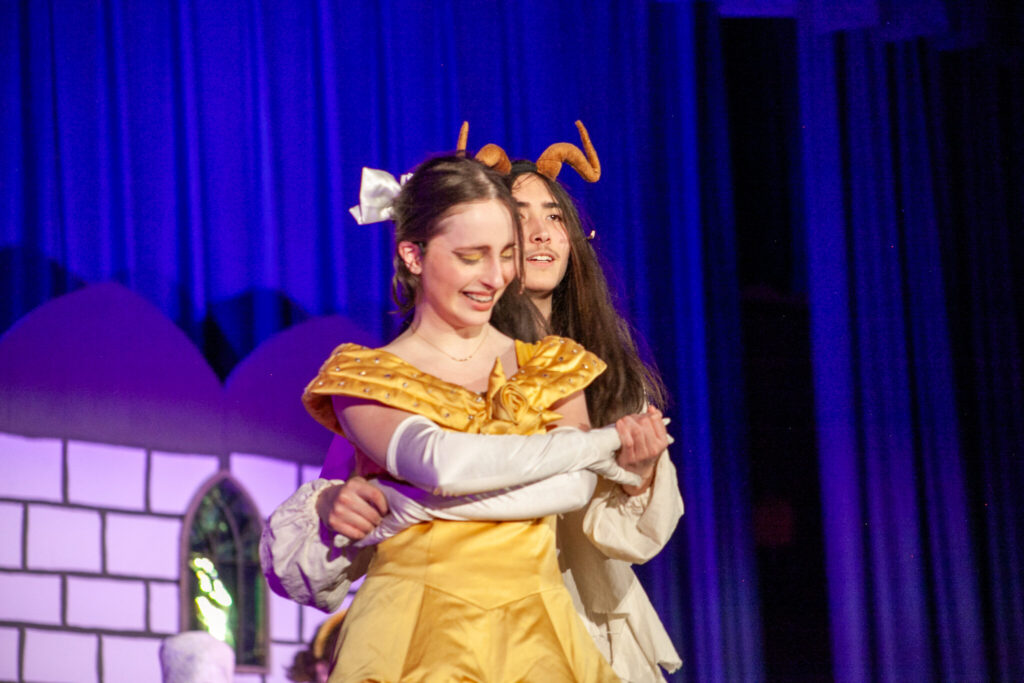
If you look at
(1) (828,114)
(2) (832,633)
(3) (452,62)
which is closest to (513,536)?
(3) (452,62)

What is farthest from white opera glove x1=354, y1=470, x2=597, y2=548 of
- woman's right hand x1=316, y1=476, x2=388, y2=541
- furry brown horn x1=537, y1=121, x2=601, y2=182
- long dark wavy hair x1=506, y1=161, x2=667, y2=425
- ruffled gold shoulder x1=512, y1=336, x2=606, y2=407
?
furry brown horn x1=537, y1=121, x2=601, y2=182

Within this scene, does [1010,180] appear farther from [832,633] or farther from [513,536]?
[513,536]

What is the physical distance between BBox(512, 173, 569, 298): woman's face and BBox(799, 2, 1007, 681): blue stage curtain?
1668mm

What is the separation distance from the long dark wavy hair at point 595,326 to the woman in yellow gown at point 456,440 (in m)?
0.29

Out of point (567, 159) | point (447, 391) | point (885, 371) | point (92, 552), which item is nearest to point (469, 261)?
point (447, 391)

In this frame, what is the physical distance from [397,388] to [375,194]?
1.65 feet

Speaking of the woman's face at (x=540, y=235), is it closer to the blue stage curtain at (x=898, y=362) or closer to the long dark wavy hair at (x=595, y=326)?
the long dark wavy hair at (x=595, y=326)

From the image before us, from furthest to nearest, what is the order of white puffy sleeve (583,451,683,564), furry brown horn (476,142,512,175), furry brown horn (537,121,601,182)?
1. furry brown horn (537,121,601,182)
2. furry brown horn (476,142,512,175)
3. white puffy sleeve (583,451,683,564)

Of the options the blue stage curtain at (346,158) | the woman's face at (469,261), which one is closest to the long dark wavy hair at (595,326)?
the woman's face at (469,261)

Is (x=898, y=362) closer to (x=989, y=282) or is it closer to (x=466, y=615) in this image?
(x=989, y=282)

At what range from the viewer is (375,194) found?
191 centimetres

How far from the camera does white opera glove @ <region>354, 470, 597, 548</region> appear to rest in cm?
151

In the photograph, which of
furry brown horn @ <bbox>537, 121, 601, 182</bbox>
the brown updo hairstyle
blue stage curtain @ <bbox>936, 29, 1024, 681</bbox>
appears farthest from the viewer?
blue stage curtain @ <bbox>936, 29, 1024, 681</bbox>

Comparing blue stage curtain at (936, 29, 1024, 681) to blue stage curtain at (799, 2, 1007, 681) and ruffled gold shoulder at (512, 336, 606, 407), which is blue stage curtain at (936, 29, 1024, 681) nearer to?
blue stage curtain at (799, 2, 1007, 681)
